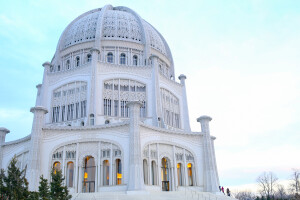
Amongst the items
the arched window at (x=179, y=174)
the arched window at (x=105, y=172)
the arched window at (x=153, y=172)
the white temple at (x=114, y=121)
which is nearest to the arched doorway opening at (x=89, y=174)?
the white temple at (x=114, y=121)

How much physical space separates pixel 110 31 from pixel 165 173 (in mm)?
24538

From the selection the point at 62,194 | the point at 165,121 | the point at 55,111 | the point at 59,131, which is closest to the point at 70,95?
the point at 55,111

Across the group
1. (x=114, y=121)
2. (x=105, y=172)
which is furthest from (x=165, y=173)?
(x=114, y=121)

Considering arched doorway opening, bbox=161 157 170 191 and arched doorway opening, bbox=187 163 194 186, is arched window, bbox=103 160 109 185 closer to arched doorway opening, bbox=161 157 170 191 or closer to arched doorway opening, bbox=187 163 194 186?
arched doorway opening, bbox=161 157 170 191

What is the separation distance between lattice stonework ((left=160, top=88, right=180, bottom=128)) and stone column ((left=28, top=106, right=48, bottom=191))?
16704 millimetres

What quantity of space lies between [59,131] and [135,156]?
338 inches

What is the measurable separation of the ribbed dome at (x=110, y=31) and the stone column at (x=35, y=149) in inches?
684

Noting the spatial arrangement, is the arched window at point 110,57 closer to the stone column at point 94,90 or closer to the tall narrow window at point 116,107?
the stone column at point 94,90

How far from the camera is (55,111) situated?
3981 centimetres

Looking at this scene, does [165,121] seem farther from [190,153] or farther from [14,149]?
[14,149]

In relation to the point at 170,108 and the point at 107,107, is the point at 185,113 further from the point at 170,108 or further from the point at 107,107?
the point at 107,107

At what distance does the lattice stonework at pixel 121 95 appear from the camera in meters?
38.5

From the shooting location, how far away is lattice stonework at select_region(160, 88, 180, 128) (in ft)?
137

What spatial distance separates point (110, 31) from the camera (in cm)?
4669
